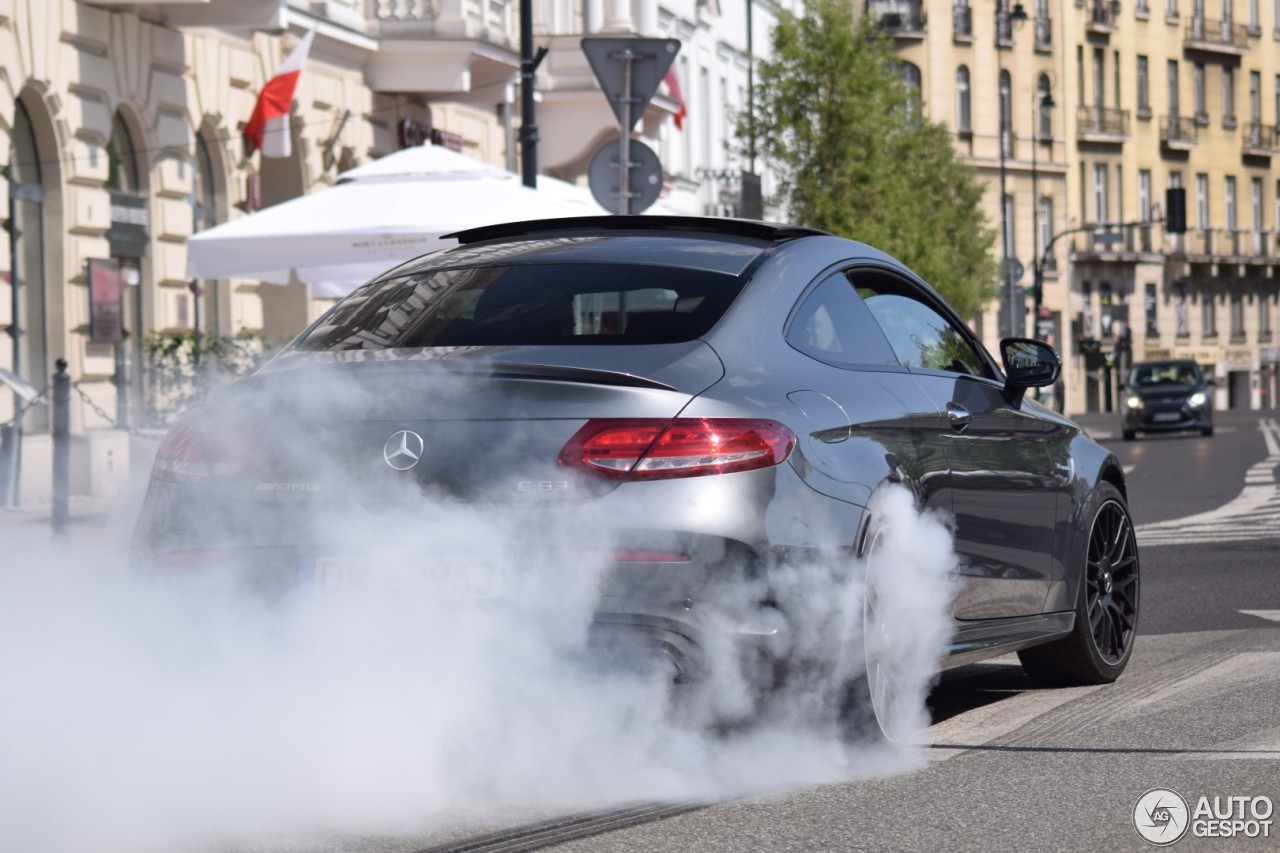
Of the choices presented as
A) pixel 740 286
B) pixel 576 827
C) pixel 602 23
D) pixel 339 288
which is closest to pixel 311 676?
pixel 576 827

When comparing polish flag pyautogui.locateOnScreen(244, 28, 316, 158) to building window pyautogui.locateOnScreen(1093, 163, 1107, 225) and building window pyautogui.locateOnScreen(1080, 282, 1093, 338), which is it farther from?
building window pyautogui.locateOnScreen(1093, 163, 1107, 225)

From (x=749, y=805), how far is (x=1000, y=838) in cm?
67

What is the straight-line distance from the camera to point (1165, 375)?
45688 millimetres

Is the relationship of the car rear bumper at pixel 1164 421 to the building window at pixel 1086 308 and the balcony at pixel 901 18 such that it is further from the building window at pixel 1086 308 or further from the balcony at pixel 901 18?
the building window at pixel 1086 308

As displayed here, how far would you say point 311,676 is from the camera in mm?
5586

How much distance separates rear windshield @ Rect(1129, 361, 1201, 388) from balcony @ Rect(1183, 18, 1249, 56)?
1820 inches

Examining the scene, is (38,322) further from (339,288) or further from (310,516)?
(310,516)

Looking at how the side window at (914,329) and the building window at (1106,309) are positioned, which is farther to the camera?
the building window at (1106,309)

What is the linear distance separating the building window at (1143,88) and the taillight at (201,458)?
8366 centimetres

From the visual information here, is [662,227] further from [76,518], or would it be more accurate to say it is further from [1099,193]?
[1099,193]

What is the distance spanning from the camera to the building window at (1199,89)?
90500mm

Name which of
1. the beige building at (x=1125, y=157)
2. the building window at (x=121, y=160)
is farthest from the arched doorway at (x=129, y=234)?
the beige building at (x=1125, y=157)

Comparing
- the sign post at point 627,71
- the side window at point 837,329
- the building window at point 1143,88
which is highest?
the building window at point 1143,88

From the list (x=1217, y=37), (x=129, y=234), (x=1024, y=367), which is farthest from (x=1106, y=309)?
(x=1024, y=367)
